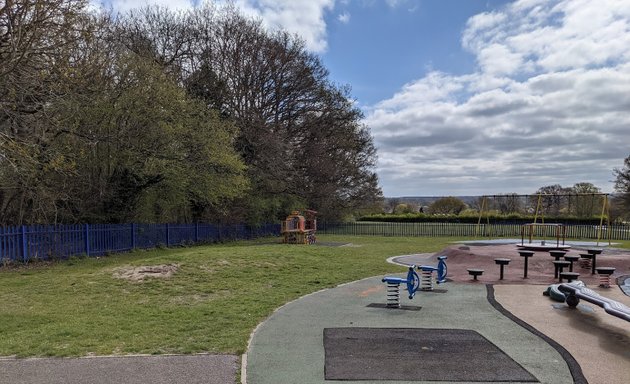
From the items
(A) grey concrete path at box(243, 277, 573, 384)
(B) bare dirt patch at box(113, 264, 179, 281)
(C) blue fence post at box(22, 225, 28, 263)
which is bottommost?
(A) grey concrete path at box(243, 277, 573, 384)

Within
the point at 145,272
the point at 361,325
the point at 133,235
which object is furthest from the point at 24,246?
the point at 361,325

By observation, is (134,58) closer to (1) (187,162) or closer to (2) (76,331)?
(1) (187,162)

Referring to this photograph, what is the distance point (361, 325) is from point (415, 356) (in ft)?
5.70

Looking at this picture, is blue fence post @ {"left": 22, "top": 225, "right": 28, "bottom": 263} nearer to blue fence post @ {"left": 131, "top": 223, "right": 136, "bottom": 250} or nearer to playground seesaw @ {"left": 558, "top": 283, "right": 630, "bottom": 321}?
blue fence post @ {"left": 131, "top": 223, "right": 136, "bottom": 250}

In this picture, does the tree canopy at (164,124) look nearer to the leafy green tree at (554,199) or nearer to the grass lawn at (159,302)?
the grass lawn at (159,302)

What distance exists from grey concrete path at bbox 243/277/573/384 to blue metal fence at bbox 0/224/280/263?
11.2 metres

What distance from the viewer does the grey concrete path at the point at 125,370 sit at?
16.2 ft

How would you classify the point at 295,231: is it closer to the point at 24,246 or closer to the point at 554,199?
the point at 24,246

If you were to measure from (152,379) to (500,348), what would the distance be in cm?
425

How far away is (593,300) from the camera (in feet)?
24.9

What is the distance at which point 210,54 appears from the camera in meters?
31.4

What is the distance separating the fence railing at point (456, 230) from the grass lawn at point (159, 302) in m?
22.1

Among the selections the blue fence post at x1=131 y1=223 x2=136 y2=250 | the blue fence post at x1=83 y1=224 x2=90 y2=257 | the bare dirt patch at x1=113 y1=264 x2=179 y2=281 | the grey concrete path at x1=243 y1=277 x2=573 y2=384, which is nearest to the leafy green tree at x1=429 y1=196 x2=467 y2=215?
the blue fence post at x1=131 y1=223 x2=136 y2=250

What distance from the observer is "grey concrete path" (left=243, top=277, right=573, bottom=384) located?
5.30m
